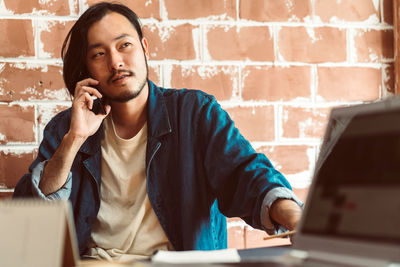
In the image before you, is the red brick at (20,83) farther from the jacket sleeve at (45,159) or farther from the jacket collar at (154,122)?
the jacket collar at (154,122)

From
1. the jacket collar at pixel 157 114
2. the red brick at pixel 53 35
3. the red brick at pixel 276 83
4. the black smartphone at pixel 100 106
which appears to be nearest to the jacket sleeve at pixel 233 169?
the jacket collar at pixel 157 114

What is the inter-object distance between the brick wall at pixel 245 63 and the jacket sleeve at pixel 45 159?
0.08 m

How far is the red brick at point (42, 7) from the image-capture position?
1.40 metres

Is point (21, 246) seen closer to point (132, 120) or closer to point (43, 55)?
point (132, 120)

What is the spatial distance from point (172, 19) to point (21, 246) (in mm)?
1108

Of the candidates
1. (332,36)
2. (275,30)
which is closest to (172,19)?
(275,30)

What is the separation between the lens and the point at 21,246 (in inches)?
18.9

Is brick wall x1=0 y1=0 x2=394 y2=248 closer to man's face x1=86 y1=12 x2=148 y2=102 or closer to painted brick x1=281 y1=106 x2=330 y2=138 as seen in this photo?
painted brick x1=281 y1=106 x2=330 y2=138

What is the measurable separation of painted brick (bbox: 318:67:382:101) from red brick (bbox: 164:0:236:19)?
0.40 m

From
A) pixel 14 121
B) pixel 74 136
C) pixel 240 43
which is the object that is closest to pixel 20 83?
pixel 14 121

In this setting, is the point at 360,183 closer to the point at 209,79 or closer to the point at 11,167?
A: the point at 209,79

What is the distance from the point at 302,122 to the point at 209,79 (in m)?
0.37

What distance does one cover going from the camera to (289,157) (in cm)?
150

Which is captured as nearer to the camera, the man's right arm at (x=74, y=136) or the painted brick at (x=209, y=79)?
the man's right arm at (x=74, y=136)
